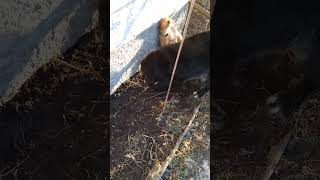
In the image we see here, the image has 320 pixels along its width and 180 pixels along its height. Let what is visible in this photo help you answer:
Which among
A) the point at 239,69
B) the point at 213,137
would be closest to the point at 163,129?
the point at 213,137

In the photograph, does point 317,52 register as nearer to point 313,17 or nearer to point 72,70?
point 313,17

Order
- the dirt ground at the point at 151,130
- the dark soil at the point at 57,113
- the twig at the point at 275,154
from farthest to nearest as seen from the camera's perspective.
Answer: the dirt ground at the point at 151,130
the twig at the point at 275,154
the dark soil at the point at 57,113

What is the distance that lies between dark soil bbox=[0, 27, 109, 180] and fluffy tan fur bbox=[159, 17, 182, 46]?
51cm

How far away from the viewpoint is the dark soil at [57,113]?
141 centimetres

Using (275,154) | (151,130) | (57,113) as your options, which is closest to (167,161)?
(151,130)

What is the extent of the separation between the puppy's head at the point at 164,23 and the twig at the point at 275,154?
592 millimetres

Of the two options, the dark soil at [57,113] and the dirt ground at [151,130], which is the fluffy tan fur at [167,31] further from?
the dark soil at [57,113]

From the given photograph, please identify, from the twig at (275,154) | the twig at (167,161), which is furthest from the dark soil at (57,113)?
the twig at (275,154)

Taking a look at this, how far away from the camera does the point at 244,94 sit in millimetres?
1614

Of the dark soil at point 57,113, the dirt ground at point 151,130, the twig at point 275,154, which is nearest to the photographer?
the dark soil at point 57,113

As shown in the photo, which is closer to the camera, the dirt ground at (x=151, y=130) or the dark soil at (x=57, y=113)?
the dark soil at (x=57, y=113)

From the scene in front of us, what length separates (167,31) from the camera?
188 cm

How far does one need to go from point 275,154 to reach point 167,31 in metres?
0.59

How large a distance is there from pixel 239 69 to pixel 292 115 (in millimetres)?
248
